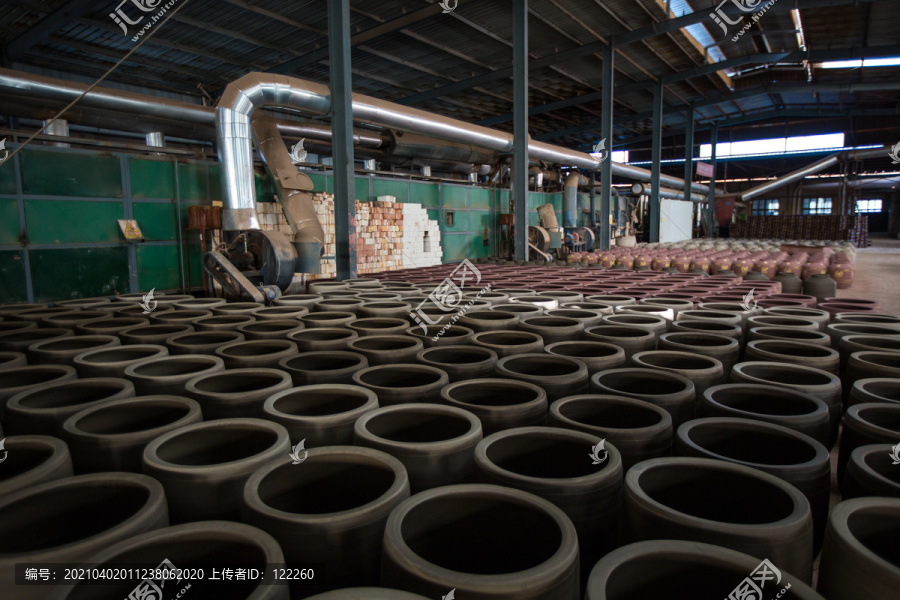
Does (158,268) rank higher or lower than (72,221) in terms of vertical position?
lower

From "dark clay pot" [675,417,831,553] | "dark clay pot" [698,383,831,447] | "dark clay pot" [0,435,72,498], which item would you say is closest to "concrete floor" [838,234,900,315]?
"dark clay pot" [698,383,831,447]

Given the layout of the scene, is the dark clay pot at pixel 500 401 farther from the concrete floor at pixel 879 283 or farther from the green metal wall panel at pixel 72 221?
the green metal wall panel at pixel 72 221

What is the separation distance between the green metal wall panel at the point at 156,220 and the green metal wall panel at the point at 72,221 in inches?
11.5

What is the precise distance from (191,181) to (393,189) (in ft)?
16.1

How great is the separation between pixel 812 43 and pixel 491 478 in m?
20.2

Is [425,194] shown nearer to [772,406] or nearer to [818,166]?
[772,406]

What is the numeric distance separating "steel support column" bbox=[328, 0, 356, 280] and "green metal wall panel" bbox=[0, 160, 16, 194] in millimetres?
4366

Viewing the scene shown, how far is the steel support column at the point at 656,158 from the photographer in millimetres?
17812

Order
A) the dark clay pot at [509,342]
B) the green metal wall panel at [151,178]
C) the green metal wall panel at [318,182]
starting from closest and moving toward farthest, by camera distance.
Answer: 1. the dark clay pot at [509,342]
2. the green metal wall panel at [151,178]
3. the green metal wall panel at [318,182]

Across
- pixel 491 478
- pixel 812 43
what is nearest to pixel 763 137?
pixel 812 43

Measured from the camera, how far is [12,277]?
7.08 meters

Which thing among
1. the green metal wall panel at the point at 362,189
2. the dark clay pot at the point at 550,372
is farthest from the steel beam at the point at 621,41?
the dark clay pot at the point at 550,372

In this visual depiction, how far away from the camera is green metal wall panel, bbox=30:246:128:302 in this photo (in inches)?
290

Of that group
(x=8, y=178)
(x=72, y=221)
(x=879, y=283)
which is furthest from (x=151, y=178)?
(x=879, y=283)
